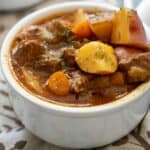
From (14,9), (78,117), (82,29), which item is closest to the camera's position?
(78,117)

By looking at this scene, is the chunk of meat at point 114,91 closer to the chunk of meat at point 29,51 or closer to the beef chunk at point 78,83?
the beef chunk at point 78,83

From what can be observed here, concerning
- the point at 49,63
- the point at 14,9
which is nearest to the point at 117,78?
the point at 49,63

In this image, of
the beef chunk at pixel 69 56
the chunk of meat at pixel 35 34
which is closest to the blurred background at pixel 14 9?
the chunk of meat at pixel 35 34

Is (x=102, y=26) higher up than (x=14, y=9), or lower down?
higher up

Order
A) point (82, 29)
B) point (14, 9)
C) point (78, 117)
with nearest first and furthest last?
1. point (78, 117)
2. point (82, 29)
3. point (14, 9)

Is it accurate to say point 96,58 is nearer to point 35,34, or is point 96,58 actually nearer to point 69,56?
point 69,56

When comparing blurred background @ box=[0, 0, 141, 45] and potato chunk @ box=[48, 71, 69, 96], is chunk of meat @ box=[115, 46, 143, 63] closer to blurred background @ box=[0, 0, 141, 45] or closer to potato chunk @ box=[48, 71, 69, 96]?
potato chunk @ box=[48, 71, 69, 96]

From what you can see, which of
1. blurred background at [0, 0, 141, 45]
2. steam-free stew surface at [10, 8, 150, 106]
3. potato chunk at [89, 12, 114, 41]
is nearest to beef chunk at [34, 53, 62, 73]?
steam-free stew surface at [10, 8, 150, 106]
